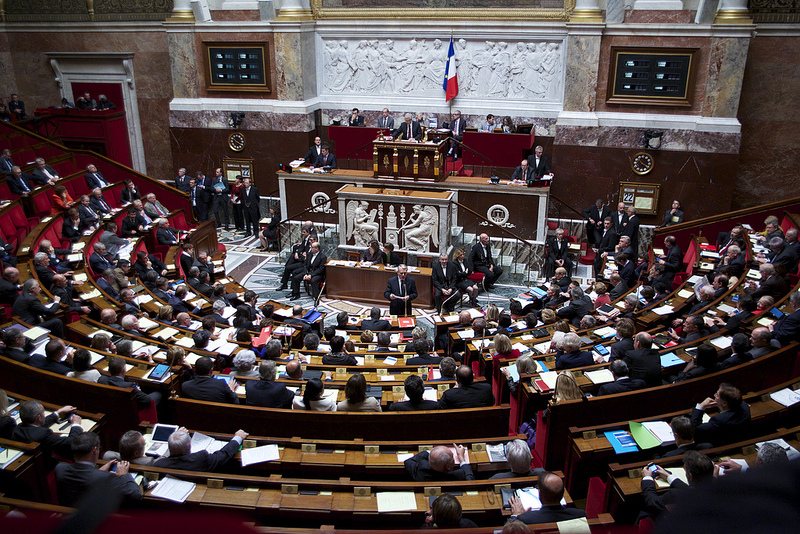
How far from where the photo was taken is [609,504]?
14.5 feet

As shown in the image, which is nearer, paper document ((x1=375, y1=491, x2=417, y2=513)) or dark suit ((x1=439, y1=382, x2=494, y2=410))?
paper document ((x1=375, y1=491, x2=417, y2=513))

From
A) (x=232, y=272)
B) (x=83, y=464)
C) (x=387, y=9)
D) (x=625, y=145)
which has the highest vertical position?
(x=387, y=9)

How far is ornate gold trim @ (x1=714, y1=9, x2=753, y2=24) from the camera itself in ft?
41.5

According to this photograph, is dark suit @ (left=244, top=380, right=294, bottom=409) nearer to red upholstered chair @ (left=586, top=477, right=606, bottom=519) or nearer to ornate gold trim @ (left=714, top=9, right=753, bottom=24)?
red upholstered chair @ (left=586, top=477, right=606, bottom=519)

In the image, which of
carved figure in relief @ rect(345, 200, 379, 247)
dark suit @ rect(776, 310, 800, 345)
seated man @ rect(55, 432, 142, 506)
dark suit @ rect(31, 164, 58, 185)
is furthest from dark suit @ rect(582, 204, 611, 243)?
dark suit @ rect(31, 164, 58, 185)

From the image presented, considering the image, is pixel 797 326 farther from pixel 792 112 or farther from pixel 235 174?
pixel 235 174

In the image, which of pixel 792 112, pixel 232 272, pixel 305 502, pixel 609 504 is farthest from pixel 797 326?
pixel 232 272

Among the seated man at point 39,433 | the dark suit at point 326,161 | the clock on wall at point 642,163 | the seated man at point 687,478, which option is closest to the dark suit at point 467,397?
the seated man at point 687,478

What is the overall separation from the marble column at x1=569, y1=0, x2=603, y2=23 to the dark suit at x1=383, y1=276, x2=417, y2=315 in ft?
25.9

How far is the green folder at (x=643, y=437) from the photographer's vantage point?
15.9 feet

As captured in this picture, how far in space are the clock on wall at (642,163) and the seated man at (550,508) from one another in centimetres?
1174

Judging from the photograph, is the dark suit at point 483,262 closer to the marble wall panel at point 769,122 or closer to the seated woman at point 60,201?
the marble wall panel at point 769,122

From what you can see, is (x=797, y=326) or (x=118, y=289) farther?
(x=118, y=289)

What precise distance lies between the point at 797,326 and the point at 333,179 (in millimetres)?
10020
